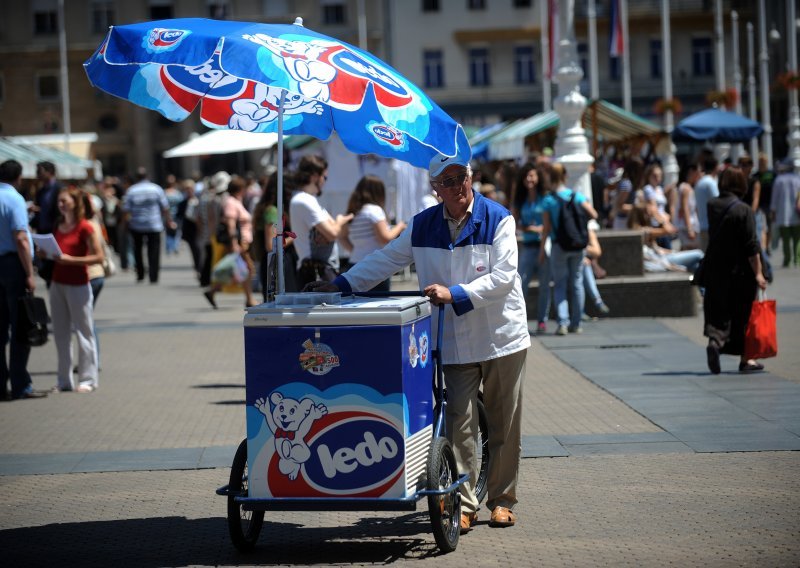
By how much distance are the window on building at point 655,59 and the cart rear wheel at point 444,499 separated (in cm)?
6231

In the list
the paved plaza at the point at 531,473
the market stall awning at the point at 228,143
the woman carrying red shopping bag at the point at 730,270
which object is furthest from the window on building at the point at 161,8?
the woman carrying red shopping bag at the point at 730,270

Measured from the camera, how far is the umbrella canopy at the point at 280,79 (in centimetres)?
613

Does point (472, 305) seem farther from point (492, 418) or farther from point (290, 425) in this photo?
point (290, 425)

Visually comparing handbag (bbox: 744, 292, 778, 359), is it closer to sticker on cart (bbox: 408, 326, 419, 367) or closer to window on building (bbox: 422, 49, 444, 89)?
sticker on cart (bbox: 408, 326, 419, 367)

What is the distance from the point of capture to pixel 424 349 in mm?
6254

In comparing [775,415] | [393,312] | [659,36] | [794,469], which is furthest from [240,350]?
[659,36]

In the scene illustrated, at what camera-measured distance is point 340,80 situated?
6219mm

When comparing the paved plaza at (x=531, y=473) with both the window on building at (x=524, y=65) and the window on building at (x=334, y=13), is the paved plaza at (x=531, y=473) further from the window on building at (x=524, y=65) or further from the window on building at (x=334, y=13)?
the window on building at (x=334, y=13)

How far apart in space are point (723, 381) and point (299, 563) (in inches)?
230

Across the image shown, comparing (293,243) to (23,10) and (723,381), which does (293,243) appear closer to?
(723,381)

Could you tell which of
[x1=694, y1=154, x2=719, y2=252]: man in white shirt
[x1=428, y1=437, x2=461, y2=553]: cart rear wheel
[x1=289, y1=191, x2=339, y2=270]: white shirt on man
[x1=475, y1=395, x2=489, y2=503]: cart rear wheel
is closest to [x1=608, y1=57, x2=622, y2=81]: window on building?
[x1=694, y1=154, x2=719, y2=252]: man in white shirt

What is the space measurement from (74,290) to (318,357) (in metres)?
6.22

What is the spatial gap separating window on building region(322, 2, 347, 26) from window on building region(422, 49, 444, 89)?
196 inches

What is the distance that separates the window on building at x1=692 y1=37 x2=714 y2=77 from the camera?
2633 inches
